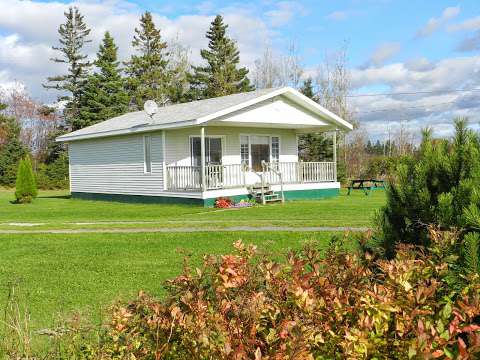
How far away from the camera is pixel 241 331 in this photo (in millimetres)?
2504

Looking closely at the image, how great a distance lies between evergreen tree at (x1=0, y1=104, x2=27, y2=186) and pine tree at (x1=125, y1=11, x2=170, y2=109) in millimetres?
10801

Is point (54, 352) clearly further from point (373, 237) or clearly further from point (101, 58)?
point (101, 58)

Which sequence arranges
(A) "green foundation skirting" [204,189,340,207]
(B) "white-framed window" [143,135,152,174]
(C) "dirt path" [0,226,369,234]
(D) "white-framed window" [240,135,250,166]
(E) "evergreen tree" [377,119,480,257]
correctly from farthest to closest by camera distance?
(D) "white-framed window" [240,135,250,166] < (A) "green foundation skirting" [204,189,340,207] < (B) "white-framed window" [143,135,152,174] < (C) "dirt path" [0,226,369,234] < (E) "evergreen tree" [377,119,480,257]

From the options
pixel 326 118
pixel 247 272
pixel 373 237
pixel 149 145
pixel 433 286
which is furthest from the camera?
pixel 326 118

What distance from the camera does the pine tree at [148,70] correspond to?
4791 cm

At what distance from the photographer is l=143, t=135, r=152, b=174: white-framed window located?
2125 centimetres

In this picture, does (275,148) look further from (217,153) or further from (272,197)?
(272,197)

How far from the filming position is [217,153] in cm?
2134

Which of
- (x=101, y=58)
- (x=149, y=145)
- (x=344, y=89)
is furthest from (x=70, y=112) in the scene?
(x=149, y=145)

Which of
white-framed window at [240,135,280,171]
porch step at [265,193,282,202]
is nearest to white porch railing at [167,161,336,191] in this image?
white-framed window at [240,135,280,171]

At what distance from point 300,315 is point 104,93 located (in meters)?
44.5

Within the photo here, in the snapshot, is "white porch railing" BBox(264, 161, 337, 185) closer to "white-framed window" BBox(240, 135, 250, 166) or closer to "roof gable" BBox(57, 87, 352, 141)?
"white-framed window" BBox(240, 135, 250, 166)

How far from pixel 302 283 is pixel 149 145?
62.8ft

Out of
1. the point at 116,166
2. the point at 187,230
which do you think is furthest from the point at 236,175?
the point at 187,230
